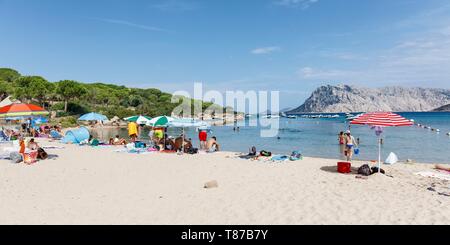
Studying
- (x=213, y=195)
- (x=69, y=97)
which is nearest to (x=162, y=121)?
(x=213, y=195)

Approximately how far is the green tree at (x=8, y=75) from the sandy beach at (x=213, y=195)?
4033 inches

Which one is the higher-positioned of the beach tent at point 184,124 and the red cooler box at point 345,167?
the beach tent at point 184,124

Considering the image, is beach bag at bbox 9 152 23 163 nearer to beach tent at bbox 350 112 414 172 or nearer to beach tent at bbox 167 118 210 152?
beach tent at bbox 167 118 210 152

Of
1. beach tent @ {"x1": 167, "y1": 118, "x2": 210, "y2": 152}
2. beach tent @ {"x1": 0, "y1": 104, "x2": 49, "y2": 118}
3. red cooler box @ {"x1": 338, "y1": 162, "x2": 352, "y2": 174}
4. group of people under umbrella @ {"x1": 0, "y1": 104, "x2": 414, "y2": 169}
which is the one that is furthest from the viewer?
beach tent @ {"x1": 167, "y1": 118, "x2": 210, "y2": 152}

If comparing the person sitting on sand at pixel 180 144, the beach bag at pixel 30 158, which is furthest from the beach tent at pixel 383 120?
the beach bag at pixel 30 158

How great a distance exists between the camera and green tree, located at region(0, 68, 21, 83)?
323 ft

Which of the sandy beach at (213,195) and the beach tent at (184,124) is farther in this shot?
the beach tent at (184,124)

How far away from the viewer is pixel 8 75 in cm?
10069

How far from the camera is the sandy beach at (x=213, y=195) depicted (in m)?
7.02

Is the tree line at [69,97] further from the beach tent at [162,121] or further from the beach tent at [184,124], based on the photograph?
the beach tent at [184,124]

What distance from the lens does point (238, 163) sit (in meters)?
14.6

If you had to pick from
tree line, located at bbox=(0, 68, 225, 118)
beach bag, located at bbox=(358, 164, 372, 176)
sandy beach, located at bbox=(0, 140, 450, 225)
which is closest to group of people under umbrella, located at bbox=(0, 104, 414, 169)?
Answer: beach bag, located at bbox=(358, 164, 372, 176)

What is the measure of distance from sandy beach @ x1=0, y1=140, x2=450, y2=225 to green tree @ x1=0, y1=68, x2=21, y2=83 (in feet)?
336
